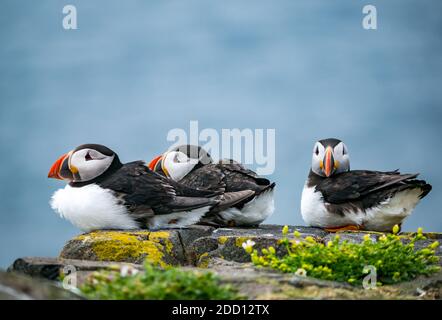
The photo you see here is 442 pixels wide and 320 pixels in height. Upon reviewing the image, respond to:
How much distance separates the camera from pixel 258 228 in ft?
31.2

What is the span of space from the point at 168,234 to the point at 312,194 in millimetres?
2490

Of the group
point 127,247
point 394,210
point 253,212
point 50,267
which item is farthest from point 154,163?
point 50,267

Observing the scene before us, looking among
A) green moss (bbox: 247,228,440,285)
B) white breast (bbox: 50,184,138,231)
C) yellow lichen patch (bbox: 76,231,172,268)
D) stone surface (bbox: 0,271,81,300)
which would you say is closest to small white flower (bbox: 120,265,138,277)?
stone surface (bbox: 0,271,81,300)

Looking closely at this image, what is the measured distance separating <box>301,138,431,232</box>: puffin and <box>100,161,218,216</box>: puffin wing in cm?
167

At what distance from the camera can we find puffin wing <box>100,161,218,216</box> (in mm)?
8438

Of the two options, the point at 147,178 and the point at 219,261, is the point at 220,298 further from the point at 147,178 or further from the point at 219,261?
the point at 147,178

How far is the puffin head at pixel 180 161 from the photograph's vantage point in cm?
1026

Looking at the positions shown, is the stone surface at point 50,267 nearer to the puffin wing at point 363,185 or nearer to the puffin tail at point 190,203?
the puffin tail at point 190,203

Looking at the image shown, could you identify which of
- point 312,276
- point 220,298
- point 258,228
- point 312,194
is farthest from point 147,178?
point 220,298

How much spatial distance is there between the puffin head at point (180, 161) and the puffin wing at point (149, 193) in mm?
1404

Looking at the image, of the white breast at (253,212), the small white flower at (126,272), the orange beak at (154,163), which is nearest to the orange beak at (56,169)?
the orange beak at (154,163)

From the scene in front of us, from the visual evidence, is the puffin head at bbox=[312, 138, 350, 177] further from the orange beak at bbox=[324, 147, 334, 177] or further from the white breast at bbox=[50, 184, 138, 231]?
the white breast at bbox=[50, 184, 138, 231]

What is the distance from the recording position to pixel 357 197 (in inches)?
369
